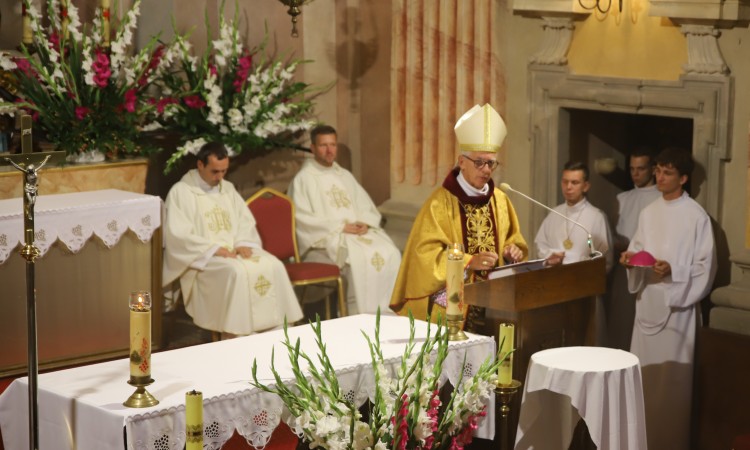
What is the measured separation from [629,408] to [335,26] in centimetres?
502

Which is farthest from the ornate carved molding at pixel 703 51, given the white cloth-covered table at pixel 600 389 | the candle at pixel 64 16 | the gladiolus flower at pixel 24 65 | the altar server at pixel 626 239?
the gladiolus flower at pixel 24 65

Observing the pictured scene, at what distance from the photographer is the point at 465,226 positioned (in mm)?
6914

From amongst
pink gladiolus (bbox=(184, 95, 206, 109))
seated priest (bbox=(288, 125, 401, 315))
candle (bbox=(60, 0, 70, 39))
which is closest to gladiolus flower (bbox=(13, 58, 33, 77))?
candle (bbox=(60, 0, 70, 39))

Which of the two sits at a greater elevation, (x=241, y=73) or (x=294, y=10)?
(x=294, y=10)

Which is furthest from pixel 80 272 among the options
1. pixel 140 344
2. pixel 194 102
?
pixel 140 344

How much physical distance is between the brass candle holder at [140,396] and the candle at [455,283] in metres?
1.23

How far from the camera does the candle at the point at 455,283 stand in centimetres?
507

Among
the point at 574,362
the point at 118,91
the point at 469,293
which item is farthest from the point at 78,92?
the point at 574,362

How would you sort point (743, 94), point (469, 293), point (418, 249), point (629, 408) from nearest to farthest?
point (629, 408), point (469, 293), point (418, 249), point (743, 94)

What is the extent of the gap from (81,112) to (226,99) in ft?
3.82

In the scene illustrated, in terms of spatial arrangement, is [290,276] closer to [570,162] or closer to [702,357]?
[570,162]

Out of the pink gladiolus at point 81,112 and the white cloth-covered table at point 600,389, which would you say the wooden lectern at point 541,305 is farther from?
the pink gladiolus at point 81,112

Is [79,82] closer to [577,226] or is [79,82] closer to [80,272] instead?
[80,272]

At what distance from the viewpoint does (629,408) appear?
584 centimetres
